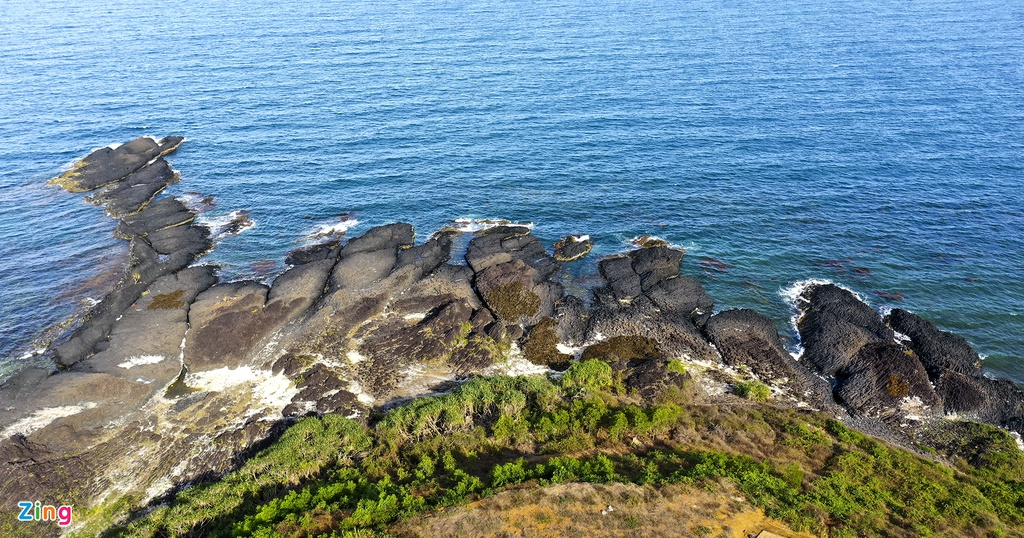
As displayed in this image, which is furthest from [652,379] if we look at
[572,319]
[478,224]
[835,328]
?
[478,224]

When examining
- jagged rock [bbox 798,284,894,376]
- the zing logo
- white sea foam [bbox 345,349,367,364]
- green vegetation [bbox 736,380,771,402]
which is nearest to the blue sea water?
jagged rock [bbox 798,284,894,376]

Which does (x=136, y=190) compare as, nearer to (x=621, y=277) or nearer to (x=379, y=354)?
(x=379, y=354)

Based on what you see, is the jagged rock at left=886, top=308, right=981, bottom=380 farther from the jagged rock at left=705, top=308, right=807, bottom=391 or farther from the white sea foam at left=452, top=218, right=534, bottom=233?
the white sea foam at left=452, top=218, right=534, bottom=233

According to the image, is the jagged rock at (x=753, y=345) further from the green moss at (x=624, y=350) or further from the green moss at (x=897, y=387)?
the green moss at (x=897, y=387)

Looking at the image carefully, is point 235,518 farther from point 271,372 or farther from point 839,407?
point 839,407

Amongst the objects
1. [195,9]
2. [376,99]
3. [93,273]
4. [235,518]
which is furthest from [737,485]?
[195,9]

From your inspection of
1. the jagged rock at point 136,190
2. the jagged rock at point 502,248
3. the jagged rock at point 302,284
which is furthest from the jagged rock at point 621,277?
the jagged rock at point 136,190
